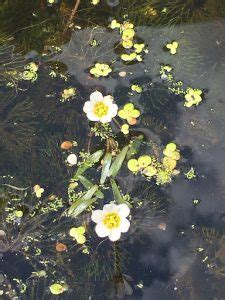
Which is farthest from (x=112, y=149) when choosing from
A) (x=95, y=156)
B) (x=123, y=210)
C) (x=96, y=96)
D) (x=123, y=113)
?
(x=123, y=210)

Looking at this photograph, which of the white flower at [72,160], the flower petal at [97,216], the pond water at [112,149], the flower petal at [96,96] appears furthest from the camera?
the white flower at [72,160]

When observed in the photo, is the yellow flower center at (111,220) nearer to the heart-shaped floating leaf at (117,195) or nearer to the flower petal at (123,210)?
the flower petal at (123,210)

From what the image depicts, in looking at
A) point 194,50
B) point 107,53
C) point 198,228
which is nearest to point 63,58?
point 107,53

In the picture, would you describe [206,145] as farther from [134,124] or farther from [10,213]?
[10,213]

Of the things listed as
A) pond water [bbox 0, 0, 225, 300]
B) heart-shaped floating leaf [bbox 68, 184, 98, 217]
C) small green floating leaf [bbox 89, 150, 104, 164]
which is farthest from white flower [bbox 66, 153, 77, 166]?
heart-shaped floating leaf [bbox 68, 184, 98, 217]

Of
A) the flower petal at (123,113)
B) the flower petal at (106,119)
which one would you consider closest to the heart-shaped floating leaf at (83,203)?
the flower petal at (106,119)

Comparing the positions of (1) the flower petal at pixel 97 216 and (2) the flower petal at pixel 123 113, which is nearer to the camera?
(1) the flower petal at pixel 97 216

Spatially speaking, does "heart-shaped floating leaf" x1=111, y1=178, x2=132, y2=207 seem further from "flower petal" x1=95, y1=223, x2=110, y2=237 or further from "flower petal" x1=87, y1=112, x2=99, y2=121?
"flower petal" x1=87, y1=112, x2=99, y2=121
